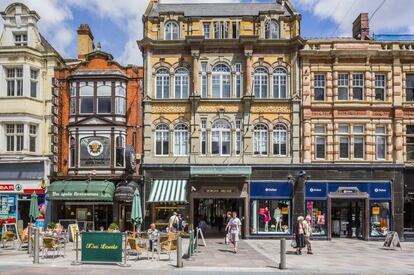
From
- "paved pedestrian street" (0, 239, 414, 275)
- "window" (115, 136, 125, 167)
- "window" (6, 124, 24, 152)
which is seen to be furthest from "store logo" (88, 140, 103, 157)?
"paved pedestrian street" (0, 239, 414, 275)

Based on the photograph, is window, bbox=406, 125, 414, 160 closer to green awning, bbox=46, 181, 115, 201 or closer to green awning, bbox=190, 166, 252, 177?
green awning, bbox=190, 166, 252, 177

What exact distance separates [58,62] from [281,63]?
527 inches

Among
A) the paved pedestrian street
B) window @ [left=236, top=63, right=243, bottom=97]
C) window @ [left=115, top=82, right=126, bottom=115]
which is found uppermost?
window @ [left=236, top=63, right=243, bottom=97]

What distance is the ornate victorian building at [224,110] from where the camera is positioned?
31.2 meters

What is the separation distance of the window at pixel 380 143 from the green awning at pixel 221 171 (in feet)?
25.7

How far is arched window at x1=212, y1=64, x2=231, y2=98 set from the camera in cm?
3200

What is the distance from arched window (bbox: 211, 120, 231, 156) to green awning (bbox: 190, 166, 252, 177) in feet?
5.86

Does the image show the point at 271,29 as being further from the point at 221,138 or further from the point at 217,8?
the point at 221,138

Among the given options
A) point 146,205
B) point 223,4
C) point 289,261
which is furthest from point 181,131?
point 289,261

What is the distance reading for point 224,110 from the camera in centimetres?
3173

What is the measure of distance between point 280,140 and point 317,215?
481 centimetres

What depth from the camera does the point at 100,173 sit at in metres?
31.4

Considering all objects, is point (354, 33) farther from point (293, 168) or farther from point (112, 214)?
point (112, 214)

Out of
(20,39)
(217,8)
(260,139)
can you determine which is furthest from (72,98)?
(260,139)
